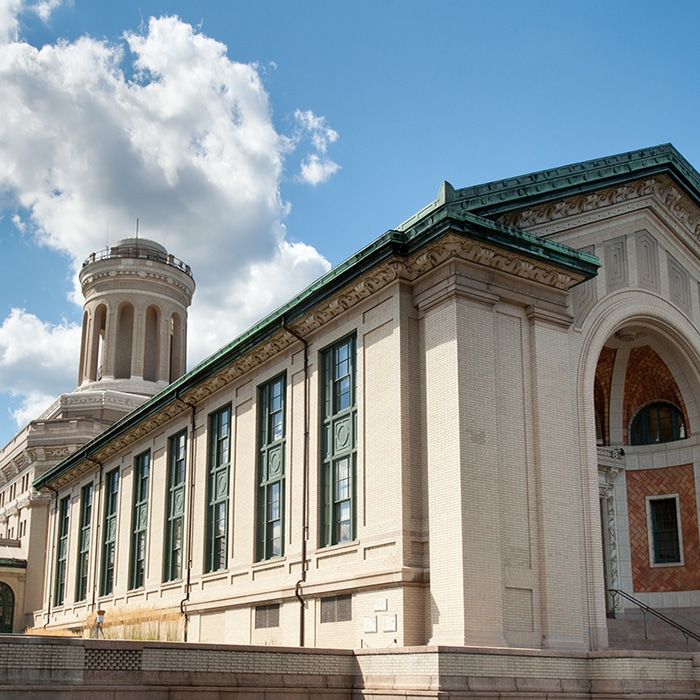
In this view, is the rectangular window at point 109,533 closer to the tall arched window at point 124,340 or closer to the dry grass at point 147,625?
the dry grass at point 147,625

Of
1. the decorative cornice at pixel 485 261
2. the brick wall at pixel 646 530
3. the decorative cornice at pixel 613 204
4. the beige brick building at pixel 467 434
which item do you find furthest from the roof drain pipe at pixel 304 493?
the brick wall at pixel 646 530

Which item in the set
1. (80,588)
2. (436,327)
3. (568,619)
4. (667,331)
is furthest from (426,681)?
(80,588)

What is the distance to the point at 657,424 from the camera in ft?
94.2

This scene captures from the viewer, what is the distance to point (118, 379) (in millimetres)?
62500

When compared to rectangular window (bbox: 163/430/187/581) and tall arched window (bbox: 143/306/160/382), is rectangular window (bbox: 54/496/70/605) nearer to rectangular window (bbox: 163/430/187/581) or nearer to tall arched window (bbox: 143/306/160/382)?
rectangular window (bbox: 163/430/187/581)

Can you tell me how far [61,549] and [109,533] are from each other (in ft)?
28.1

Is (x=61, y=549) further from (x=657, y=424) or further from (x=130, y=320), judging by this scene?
(x=657, y=424)

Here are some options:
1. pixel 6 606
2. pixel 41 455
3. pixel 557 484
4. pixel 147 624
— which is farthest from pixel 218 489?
pixel 41 455

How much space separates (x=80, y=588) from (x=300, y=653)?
2721 centimetres

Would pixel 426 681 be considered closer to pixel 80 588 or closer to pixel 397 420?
pixel 397 420

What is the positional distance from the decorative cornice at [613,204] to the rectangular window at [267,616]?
37.6 ft

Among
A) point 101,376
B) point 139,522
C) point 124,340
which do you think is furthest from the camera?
point 124,340

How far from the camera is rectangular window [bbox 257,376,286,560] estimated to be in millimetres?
26344

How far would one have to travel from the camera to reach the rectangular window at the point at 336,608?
22062 mm
